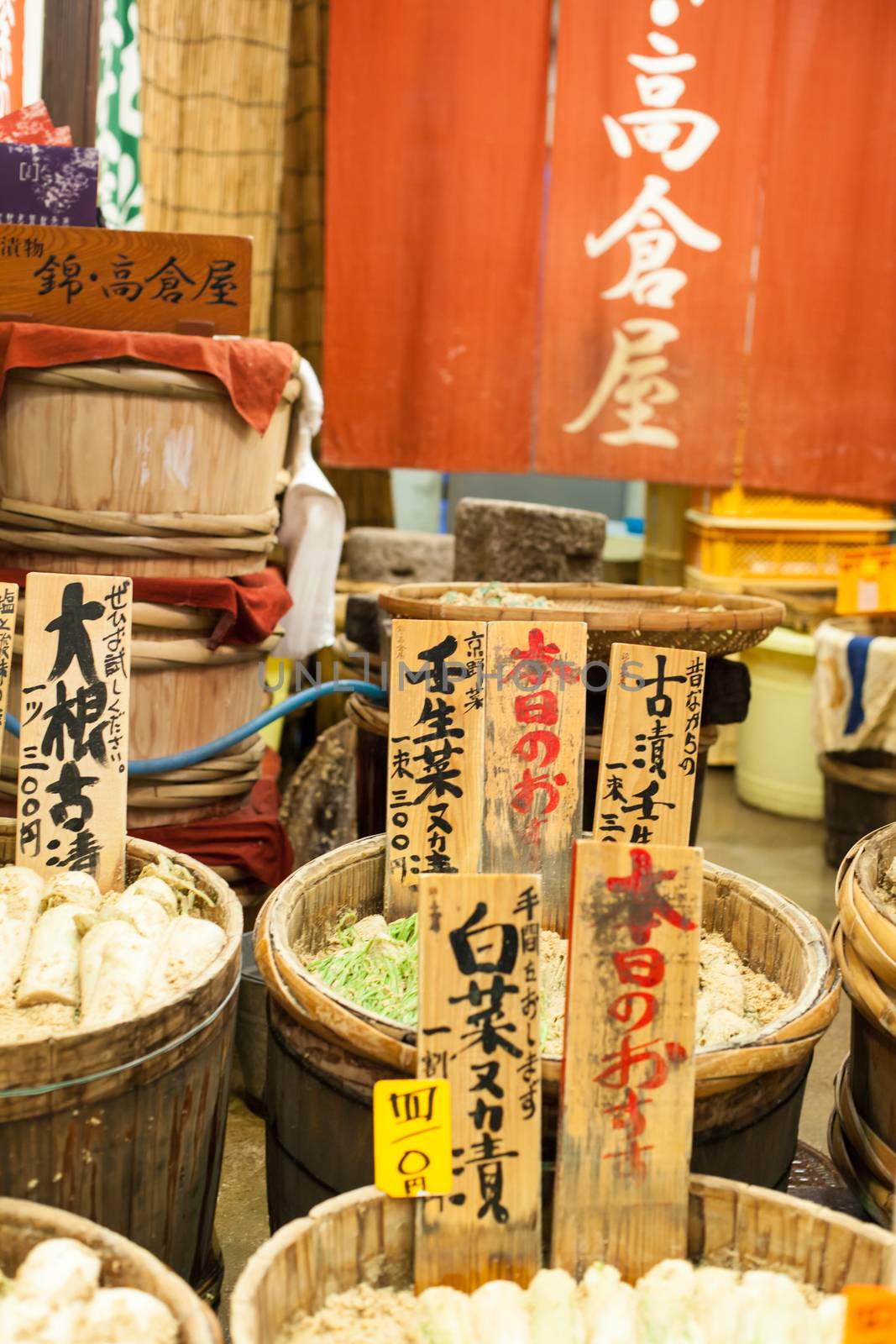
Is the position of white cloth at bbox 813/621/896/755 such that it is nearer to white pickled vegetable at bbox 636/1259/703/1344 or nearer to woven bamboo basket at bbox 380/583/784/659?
woven bamboo basket at bbox 380/583/784/659

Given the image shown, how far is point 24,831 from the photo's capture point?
2326 mm

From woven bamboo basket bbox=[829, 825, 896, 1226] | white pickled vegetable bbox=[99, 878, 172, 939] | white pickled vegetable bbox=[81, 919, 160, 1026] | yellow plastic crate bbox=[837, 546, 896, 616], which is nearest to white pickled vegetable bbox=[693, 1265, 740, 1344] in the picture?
woven bamboo basket bbox=[829, 825, 896, 1226]

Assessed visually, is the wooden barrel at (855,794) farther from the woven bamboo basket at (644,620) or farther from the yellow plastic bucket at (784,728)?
the woven bamboo basket at (644,620)

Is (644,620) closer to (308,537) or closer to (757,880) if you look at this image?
(308,537)

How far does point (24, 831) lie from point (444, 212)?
499 centimetres

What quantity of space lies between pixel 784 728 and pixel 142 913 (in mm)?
5307

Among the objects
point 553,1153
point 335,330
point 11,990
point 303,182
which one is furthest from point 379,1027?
point 303,182

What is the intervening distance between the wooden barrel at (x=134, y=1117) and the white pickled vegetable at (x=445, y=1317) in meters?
0.52

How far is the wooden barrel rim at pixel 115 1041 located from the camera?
64.5 inches

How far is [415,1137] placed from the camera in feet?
5.33

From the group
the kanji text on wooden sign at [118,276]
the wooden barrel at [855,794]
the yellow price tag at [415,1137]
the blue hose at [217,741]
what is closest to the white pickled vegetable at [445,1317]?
the yellow price tag at [415,1137]

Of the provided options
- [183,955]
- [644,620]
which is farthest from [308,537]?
[183,955]

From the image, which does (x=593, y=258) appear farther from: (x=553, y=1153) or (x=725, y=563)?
(x=553, y=1153)

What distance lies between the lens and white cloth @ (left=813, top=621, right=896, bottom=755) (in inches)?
222
